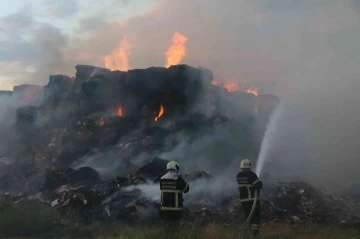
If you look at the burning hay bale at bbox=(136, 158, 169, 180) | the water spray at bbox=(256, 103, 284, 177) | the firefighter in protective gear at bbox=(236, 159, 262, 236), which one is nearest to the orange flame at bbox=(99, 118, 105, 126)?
the burning hay bale at bbox=(136, 158, 169, 180)

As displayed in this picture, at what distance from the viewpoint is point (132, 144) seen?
105ft

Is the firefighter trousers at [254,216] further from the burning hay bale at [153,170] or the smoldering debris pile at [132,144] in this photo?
the burning hay bale at [153,170]

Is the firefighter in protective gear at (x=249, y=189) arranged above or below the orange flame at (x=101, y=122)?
below

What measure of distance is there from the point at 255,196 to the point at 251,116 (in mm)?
28521

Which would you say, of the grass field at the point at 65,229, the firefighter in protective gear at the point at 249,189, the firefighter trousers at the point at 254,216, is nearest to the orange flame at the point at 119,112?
the grass field at the point at 65,229

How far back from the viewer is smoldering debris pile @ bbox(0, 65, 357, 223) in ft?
59.2

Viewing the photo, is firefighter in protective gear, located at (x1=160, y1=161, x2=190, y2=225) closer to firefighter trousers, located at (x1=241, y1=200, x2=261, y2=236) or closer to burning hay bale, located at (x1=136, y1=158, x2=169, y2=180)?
firefighter trousers, located at (x1=241, y1=200, x2=261, y2=236)

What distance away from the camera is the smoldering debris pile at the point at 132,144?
18031 mm

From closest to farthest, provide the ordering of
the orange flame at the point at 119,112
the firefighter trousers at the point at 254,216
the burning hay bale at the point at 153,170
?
the firefighter trousers at the point at 254,216, the burning hay bale at the point at 153,170, the orange flame at the point at 119,112

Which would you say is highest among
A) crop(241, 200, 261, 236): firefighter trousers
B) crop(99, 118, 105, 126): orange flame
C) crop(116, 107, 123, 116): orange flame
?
crop(116, 107, 123, 116): orange flame

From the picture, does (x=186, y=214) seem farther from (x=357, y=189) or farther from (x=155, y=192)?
(x=357, y=189)

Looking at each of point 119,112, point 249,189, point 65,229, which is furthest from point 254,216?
point 119,112

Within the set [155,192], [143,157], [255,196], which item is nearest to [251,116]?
[143,157]

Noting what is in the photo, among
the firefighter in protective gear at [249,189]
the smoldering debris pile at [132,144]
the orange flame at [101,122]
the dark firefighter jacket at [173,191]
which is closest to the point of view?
the dark firefighter jacket at [173,191]
